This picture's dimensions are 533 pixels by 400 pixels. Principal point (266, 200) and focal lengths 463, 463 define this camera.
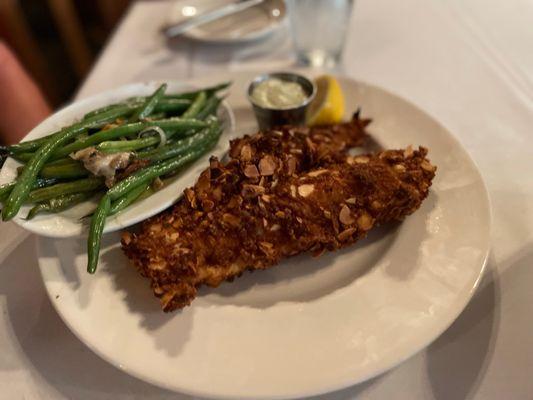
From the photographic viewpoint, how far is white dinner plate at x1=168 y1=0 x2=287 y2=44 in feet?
10.6

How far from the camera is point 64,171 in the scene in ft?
6.31

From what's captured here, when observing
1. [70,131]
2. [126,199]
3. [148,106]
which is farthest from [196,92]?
[126,199]

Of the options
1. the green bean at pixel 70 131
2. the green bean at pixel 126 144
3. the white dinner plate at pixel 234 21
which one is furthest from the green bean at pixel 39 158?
the white dinner plate at pixel 234 21

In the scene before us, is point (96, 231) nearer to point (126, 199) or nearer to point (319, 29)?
point (126, 199)

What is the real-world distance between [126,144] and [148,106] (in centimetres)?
30

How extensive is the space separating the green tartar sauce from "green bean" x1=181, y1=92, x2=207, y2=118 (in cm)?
26

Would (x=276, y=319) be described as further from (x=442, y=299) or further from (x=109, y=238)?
(x=109, y=238)

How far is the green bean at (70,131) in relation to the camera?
6.39 ft

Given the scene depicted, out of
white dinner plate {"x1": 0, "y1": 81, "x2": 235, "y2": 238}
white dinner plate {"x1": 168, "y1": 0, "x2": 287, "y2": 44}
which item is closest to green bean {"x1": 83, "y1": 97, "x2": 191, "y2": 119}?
white dinner plate {"x1": 0, "y1": 81, "x2": 235, "y2": 238}

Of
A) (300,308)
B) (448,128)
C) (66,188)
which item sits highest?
(66,188)

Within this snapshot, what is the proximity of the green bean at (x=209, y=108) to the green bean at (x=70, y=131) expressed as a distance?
39 cm

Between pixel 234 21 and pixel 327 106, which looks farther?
pixel 234 21

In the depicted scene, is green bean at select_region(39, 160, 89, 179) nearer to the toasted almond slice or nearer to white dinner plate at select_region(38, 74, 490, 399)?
white dinner plate at select_region(38, 74, 490, 399)

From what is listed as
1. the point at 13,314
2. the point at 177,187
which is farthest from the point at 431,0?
the point at 13,314
